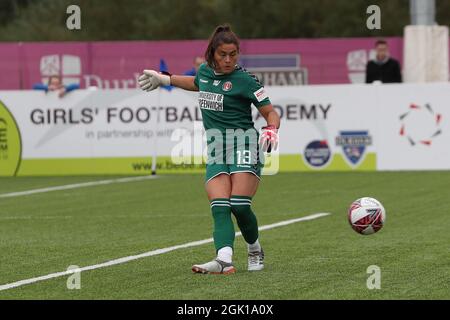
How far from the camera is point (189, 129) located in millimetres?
22906

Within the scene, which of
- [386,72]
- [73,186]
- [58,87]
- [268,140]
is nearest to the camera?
[268,140]

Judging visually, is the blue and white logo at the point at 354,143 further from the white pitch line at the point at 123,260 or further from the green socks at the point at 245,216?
the green socks at the point at 245,216

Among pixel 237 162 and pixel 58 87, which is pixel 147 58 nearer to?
pixel 58 87

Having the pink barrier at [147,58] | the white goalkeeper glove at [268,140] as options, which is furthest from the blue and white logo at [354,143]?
the white goalkeeper glove at [268,140]

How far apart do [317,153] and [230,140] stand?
40.3ft

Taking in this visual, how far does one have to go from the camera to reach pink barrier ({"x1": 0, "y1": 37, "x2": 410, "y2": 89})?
34656 millimetres

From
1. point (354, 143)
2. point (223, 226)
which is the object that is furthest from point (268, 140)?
point (354, 143)

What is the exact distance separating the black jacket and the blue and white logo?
59.7 inches

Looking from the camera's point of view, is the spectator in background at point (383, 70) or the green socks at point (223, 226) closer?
the green socks at point (223, 226)

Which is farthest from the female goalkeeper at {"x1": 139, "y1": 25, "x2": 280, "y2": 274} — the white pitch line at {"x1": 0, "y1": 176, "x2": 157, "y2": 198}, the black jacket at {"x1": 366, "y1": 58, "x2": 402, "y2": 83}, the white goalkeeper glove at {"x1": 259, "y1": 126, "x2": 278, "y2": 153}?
the black jacket at {"x1": 366, "y1": 58, "x2": 402, "y2": 83}

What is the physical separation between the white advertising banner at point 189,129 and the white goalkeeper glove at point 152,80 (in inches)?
443

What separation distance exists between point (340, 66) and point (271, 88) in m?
12.2

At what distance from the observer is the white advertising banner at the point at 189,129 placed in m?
22.8

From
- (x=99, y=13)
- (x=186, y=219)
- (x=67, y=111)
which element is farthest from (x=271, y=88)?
(x=99, y=13)
